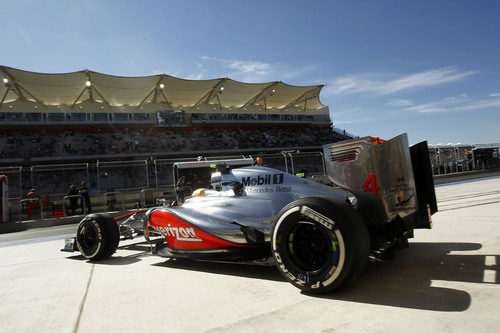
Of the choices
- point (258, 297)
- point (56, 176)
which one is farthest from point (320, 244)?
point (56, 176)

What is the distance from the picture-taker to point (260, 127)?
4850 centimetres

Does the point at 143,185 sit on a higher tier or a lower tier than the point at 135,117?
lower

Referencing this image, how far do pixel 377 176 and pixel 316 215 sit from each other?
905mm

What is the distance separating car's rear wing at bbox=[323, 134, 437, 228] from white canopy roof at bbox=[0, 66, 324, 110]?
3709cm

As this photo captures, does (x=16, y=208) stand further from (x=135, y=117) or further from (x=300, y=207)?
(x=135, y=117)

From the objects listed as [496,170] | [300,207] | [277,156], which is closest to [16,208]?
[277,156]

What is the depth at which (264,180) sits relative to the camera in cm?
358

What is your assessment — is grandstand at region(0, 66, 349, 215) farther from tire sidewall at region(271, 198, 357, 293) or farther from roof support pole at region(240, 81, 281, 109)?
tire sidewall at region(271, 198, 357, 293)

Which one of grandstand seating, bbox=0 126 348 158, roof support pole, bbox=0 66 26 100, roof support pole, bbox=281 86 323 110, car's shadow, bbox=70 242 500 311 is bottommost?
car's shadow, bbox=70 242 500 311

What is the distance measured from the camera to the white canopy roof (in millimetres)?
33562

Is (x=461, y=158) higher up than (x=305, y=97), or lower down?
lower down

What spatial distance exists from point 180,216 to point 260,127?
45.1 metres

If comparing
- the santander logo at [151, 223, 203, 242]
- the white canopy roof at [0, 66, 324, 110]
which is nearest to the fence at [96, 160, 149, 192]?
the santander logo at [151, 223, 203, 242]

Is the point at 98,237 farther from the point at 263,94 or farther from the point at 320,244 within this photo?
the point at 263,94
